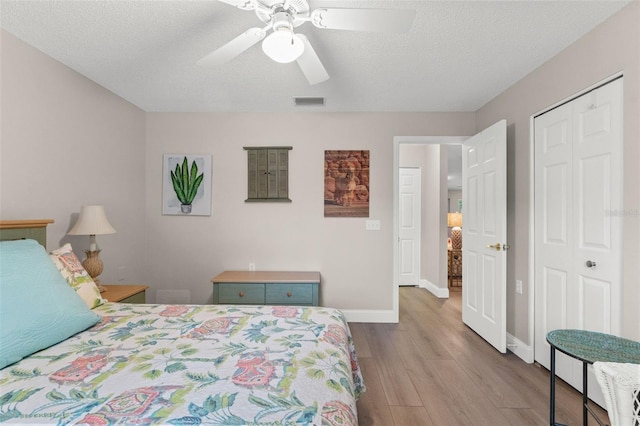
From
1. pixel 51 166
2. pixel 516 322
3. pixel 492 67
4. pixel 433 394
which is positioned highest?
pixel 492 67

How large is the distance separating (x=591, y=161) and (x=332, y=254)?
93.1 inches

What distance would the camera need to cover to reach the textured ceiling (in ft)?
5.56

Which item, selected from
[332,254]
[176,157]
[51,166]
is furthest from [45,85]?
[332,254]

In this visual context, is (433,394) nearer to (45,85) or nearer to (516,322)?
(516,322)

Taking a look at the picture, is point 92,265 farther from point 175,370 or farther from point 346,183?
point 346,183

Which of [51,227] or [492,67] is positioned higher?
[492,67]

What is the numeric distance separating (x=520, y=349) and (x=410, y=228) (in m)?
2.77

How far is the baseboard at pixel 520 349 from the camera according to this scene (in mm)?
2412

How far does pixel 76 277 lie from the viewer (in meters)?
1.77

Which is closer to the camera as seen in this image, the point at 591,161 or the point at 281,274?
the point at 591,161

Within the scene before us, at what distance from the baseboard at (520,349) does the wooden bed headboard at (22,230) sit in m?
3.84

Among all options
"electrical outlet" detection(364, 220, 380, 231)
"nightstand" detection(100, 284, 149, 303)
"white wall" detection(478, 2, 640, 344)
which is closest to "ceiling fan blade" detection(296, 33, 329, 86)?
"white wall" detection(478, 2, 640, 344)

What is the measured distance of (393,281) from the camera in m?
3.33

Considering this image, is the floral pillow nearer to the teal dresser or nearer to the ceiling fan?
the teal dresser
